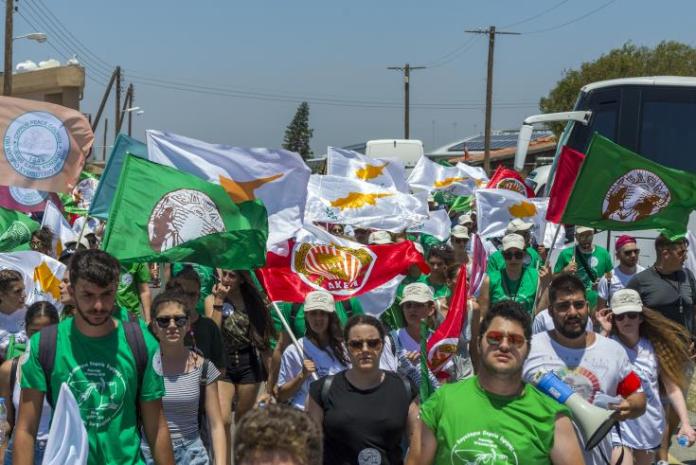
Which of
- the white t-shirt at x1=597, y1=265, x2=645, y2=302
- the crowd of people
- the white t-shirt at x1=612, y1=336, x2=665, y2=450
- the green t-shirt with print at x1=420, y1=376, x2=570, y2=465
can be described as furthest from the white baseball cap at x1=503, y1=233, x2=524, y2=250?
the green t-shirt with print at x1=420, y1=376, x2=570, y2=465

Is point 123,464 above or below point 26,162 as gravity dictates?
below

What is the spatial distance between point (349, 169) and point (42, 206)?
4451 mm

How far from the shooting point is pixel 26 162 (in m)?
9.44

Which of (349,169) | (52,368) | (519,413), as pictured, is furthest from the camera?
(349,169)

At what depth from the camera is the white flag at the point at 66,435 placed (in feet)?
13.3

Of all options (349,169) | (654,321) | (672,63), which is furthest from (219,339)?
(672,63)

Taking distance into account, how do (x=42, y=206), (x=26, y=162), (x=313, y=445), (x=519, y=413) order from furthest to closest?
(x=42, y=206) → (x=26, y=162) → (x=519, y=413) → (x=313, y=445)

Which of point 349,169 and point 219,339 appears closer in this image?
point 219,339

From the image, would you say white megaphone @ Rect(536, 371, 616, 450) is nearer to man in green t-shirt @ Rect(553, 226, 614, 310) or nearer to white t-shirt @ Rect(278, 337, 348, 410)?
white t-shirt @ Rect(278, 337, 348, 410)

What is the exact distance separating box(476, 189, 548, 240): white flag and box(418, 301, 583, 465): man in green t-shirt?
8703 millimetres

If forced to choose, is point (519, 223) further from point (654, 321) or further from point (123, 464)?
point (123, 464)

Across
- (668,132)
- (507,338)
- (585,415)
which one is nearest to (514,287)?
(585,415)

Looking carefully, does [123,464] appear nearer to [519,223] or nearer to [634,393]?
[634,393]

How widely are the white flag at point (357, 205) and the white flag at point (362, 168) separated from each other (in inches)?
74.2
